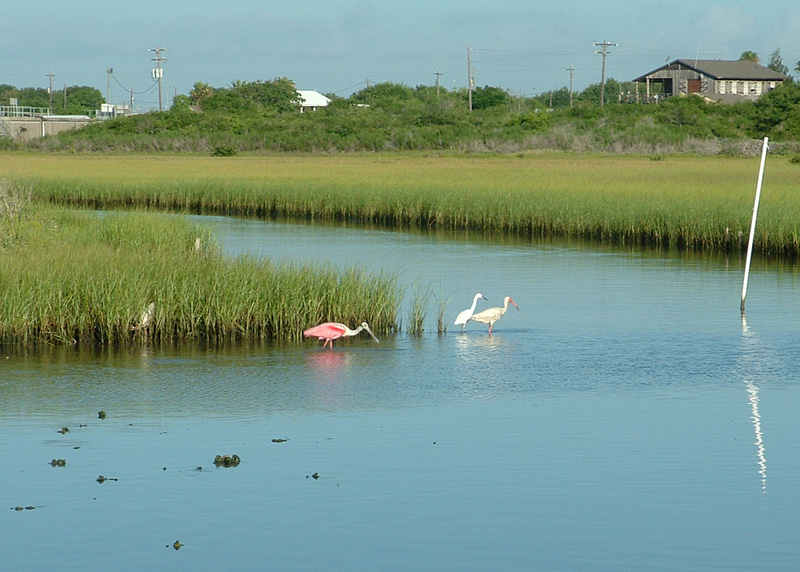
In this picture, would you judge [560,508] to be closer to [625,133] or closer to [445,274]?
[445,274]

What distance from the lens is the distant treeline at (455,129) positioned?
54.2 metres

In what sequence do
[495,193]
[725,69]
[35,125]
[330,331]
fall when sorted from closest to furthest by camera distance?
[330,331] < [495,193] < [35,125] < [725,69]

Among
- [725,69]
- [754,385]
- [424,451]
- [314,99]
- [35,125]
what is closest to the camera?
[424,451]

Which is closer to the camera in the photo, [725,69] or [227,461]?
[227,461]

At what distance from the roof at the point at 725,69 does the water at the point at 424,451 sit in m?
75.6

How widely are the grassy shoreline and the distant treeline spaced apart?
184 inches

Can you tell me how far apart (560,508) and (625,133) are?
164 feet

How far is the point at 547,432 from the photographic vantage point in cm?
935

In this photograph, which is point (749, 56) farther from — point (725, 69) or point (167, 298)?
point (167, 298)

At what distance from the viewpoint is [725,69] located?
88.6 metres

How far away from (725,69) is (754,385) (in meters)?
81.6

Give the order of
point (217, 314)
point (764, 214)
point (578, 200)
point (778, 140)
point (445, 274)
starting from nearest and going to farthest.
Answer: point (217, 314)
point (445, 274)
point (764, 214)
point (578, 200)
point (778, 140)

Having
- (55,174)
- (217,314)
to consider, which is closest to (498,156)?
(55,174)

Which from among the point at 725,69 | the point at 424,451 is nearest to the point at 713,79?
the point at 725,69
